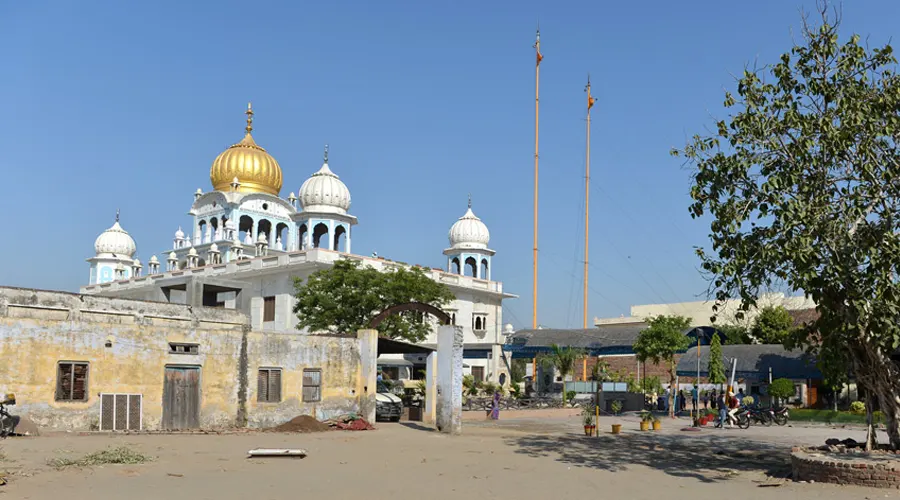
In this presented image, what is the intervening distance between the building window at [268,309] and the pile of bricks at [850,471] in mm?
40384

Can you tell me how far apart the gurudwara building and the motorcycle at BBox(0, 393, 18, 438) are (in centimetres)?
2839

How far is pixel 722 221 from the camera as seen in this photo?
16.1m

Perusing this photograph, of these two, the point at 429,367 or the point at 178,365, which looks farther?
the point at 429,367

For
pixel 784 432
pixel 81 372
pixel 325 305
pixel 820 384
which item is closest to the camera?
pixel 81 372

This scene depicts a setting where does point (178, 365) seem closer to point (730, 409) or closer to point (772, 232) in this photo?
point (772, 232)

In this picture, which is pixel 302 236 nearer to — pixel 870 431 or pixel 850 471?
pixel 870 431

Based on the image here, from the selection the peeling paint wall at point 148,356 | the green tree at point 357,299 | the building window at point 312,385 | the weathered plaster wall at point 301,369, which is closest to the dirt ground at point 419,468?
the peeling paint wall at point 148,356

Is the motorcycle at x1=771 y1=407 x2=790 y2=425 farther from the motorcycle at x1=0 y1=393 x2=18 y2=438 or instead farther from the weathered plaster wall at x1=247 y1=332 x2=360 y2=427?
the motorcycle at x1=0 y1=393 x2=18 y2=438

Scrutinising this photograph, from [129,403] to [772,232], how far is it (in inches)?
618

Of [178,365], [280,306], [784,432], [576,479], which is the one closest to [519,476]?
[576,479]

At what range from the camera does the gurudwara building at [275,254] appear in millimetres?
51750

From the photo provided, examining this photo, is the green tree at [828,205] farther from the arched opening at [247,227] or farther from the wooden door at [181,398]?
the arched opening at [247,227]

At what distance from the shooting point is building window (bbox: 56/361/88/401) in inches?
793

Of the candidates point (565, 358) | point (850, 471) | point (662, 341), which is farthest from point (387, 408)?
point (850, 471)
